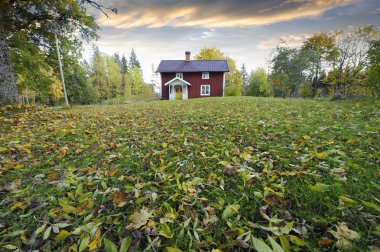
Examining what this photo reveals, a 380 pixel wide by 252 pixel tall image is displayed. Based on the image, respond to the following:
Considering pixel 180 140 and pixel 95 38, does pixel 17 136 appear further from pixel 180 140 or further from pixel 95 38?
pixel 95 38

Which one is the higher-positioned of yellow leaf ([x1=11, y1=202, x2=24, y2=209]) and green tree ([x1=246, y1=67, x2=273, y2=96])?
green tree ([x1=246, y1=67, x2=273, y2=96])

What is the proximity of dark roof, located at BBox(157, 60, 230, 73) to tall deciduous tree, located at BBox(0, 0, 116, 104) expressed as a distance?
14.8 meters

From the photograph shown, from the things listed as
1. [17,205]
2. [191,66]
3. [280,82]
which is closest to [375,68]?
[17,205]

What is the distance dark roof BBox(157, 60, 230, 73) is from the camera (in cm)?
2347

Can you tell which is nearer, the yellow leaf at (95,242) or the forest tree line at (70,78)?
the yellow leaf at (95,242)

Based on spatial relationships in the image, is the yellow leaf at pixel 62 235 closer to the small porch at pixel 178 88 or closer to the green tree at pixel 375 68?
the green tree at pixel 375 68

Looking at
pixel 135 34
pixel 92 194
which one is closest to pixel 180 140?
pixel 92 194

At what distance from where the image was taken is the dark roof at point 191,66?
23.5m

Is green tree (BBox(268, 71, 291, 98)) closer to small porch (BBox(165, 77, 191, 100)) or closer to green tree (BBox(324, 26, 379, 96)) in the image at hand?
green tree (BBox(324, 26, 379, 96))

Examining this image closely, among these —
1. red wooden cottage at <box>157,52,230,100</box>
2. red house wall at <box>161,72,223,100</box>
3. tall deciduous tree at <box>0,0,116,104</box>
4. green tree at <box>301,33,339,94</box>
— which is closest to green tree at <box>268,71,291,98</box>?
green tree at <box>301,33,339,94</box>

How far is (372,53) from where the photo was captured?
675 cm

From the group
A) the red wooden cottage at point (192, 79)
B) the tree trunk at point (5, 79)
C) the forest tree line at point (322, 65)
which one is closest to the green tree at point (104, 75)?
the red wooden cottage at point (192, 79)

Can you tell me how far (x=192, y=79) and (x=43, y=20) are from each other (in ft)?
58.3

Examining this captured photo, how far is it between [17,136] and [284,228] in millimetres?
4974
